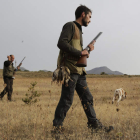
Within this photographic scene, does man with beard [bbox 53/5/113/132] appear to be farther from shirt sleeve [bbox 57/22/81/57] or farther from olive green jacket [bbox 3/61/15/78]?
olive green jacket [bbox 3/61/15/78]

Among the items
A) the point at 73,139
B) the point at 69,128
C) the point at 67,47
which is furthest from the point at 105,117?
the point at 67,47

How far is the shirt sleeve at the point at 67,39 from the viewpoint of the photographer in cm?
337

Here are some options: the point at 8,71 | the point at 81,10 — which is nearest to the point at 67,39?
the point at 81,10

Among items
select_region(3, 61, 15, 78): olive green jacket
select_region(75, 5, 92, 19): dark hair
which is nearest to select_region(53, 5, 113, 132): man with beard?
select_region(75, 5, 92, 19): dark hair

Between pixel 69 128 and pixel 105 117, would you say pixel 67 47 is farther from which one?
pixel 105 117

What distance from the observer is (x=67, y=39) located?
3.44 m

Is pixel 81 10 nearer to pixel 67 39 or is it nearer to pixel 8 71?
pixel 67 39

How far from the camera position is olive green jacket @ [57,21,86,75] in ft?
11.1

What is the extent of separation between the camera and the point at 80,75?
3932mm

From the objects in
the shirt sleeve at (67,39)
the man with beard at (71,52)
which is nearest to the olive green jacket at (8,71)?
the man with beard at (71,52)

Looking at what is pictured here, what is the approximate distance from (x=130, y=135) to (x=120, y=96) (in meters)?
4.69

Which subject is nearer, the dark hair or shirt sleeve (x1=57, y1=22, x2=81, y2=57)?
shirt sleeve (x1=57, y1=22, x2=81, y2=57)

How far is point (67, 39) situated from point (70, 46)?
0.49 ft

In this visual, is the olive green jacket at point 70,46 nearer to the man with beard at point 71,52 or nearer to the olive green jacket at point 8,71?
the man with beard at point 71,52
